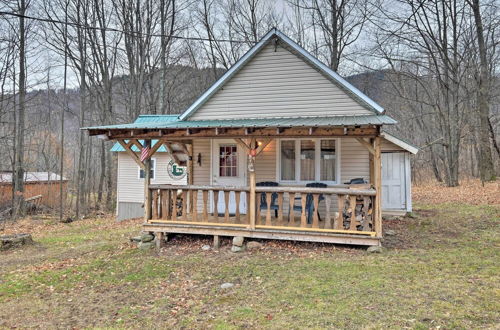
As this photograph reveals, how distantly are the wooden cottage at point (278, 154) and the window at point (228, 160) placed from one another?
0.10 feet

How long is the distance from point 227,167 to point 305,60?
402cm

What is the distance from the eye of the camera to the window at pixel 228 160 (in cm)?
942

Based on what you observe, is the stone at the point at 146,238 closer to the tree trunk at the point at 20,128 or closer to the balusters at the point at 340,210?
the balusters at the point at 340,210

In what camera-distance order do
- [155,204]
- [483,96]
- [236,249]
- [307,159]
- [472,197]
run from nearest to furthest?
1. [236,249]
2. [155,204]
3. [307,159]
4. [472,197]
5. [483,96]

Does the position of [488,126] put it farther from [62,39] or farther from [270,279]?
[62,39]

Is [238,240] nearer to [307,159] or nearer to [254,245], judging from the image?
[254,245]

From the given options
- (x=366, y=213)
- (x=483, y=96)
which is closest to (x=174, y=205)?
(x=366, y=213)

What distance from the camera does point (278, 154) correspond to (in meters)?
9.02

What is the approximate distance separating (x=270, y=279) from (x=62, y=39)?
20315 millimetres

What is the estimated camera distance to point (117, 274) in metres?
6.23

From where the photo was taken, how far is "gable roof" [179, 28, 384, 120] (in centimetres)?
860

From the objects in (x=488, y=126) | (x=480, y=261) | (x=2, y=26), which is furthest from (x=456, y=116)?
(x=2, y=26)

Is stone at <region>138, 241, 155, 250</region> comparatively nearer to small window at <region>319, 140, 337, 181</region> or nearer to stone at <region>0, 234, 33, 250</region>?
stone at <region>0, 234, 33, 250</region>

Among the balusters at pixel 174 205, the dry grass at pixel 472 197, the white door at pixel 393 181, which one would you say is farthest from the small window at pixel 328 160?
the dry grass at pixel 472 197
